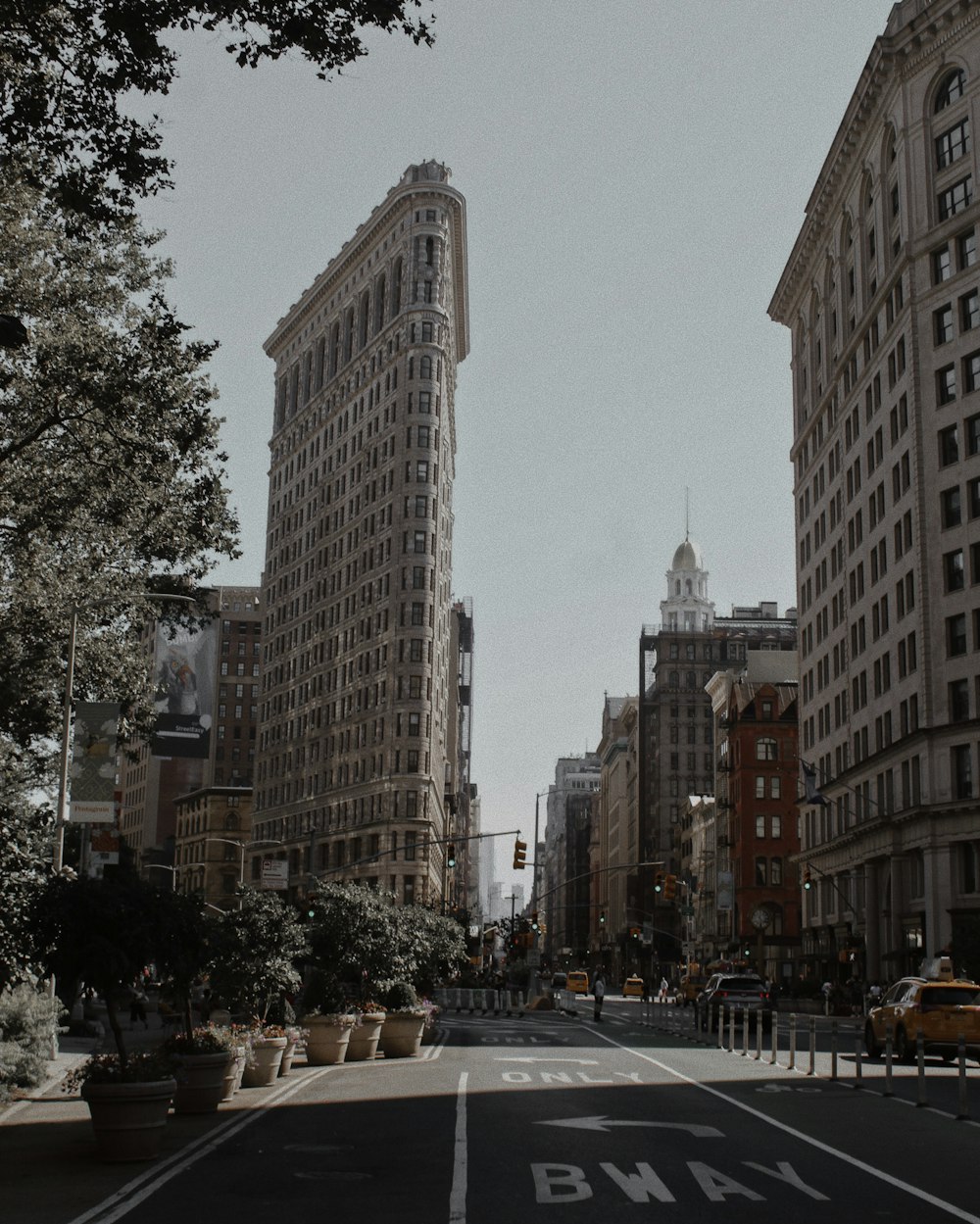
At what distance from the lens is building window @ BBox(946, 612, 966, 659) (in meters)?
62.4

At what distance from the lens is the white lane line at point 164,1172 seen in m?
12.1

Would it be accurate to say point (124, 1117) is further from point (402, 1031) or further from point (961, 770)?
point (961, 770)

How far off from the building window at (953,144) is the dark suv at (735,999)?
41.4m

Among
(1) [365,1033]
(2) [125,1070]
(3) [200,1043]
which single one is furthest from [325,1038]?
(2) [125,1070]

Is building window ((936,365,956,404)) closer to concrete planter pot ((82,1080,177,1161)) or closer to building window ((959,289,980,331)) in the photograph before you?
building window ((959,289,980,331))

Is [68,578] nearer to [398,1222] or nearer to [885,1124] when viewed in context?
[885,1124]

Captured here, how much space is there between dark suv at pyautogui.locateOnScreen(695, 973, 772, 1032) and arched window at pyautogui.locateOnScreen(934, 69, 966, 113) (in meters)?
44.0

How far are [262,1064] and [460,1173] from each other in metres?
10.4

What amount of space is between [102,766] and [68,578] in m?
5.23

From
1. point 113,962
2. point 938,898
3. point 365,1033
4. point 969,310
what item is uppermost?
point 969,310

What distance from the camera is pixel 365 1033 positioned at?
30.6 metres

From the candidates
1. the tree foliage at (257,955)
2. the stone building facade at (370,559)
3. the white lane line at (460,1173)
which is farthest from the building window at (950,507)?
the stone building facade at (370,559)

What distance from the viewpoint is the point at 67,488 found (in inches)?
1178

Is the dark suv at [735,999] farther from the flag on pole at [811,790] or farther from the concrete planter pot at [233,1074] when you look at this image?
the concrete planter pot at [233,1074]
